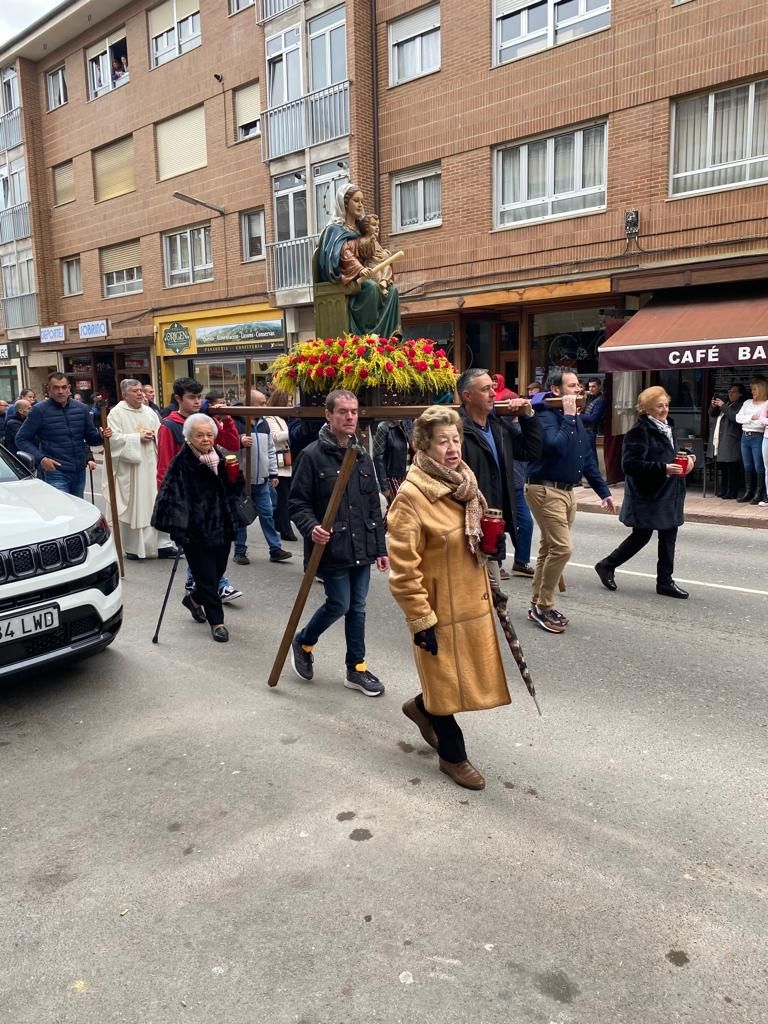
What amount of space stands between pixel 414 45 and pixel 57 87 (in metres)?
16.3

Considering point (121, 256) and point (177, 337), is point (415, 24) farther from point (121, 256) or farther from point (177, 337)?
point (121, 256)

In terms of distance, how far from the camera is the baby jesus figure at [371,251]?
6.01 meters

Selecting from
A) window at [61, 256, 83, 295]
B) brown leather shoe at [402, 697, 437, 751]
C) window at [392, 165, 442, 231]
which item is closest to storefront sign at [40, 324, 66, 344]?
window at [61, 256, 83, 295]

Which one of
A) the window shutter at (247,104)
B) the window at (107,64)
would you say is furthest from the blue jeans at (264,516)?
the window at (107,64)

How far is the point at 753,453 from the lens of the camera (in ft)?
40.7

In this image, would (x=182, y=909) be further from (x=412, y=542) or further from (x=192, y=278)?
(x=192, y=278)

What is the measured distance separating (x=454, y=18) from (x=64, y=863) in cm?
1811

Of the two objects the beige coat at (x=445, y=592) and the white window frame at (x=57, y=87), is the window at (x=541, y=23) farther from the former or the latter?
the white window frame at (x=57, y=87)

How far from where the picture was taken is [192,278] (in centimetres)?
2373

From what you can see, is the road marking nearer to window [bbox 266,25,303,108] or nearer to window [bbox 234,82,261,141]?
window [bbox 266,25,303,108]

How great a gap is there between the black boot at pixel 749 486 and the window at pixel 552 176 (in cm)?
600

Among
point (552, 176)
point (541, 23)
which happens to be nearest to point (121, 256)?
point (541, 23)

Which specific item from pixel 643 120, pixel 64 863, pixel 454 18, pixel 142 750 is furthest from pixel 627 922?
pixel 454 18

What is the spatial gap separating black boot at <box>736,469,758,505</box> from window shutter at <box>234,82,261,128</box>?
618 inches
